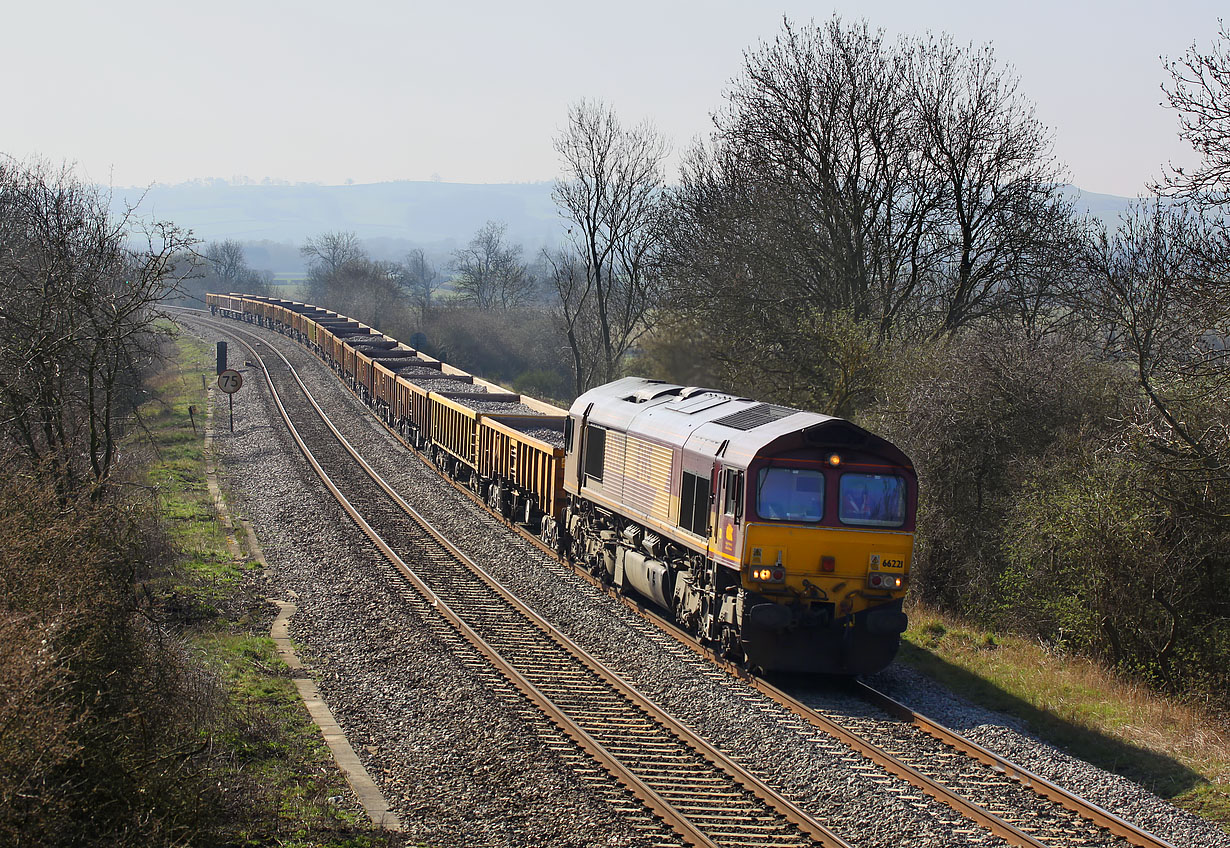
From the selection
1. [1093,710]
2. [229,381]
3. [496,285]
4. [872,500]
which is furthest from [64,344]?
[496,285]

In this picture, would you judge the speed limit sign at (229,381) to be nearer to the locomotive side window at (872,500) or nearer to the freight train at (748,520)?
the freight train at (748,520)

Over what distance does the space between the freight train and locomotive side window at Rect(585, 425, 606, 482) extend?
4 cm

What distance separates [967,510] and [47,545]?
13.7 m

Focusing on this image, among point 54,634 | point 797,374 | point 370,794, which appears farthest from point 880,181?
point 54,634

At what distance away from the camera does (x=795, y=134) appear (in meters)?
28.4

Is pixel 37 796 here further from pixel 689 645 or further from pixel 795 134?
pixel 795 134

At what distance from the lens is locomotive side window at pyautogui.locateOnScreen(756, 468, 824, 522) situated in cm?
1246

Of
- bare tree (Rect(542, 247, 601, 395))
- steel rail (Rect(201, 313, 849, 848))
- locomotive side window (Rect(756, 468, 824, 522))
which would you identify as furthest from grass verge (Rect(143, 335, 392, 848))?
bare tree (Rect(542, 247, 601, 395))

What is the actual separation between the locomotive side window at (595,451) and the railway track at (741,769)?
134 inches

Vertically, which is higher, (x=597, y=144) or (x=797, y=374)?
(x=597, y=144)

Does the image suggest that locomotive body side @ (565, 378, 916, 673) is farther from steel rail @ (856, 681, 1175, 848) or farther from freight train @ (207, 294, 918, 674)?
steel rail @ (856, 681, 1175, 848)

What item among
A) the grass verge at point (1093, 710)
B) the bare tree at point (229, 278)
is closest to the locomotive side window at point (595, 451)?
the grass verge at point (1093, 710)

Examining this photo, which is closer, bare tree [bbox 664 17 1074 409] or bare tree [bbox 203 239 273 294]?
bare tree [bbox 664 17 1074 409]

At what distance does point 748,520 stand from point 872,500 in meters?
1.65
